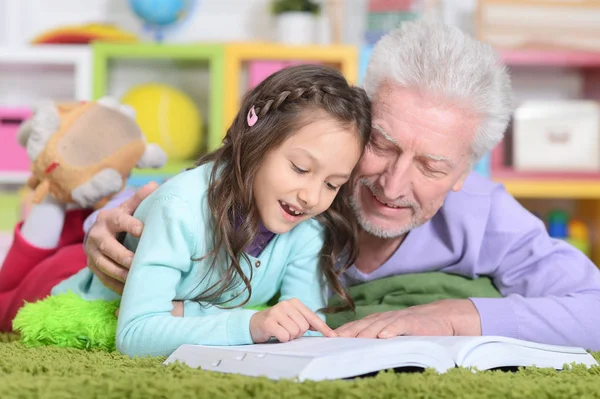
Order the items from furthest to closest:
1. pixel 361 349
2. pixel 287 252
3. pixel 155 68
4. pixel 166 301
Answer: pixel 155 68 → pixel 287 252 → pixel 166 301 → pixel 361 349

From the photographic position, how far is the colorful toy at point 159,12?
3.14 m

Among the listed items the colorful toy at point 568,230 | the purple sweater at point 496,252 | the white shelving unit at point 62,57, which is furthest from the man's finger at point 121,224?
the colorful toy at point 568,230

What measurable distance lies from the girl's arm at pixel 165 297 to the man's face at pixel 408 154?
354 millimetres

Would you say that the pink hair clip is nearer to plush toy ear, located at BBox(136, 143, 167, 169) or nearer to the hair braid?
the hair braid

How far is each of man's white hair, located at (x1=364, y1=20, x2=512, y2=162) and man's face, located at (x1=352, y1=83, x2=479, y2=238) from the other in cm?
2

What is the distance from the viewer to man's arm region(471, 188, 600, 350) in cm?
141

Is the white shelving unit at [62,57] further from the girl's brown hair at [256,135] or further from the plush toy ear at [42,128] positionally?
the girl's brown hair at [256,135]

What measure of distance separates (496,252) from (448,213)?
0.41ft

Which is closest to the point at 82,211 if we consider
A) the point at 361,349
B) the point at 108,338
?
the point at 108,338

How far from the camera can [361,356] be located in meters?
0.93

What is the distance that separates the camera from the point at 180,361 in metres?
1.02

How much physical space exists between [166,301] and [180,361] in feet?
0.61

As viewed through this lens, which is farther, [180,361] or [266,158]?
[266,158]

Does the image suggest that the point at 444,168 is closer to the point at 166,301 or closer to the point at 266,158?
the point at 266,158
